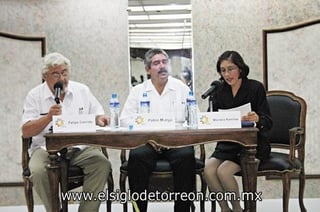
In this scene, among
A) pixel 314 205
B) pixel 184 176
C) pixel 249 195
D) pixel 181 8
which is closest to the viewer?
pixel 249 195

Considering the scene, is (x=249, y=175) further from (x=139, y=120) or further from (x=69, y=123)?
(x=69, y=123)

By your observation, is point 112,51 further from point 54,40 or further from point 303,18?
point 303,18

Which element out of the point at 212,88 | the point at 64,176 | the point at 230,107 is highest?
the point at 212,88

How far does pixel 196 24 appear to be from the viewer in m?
3.61

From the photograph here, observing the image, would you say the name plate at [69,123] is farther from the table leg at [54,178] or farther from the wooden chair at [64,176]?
the wooden chair at [64,176]

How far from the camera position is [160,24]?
3566 millimetres

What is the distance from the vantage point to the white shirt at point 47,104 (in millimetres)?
2736

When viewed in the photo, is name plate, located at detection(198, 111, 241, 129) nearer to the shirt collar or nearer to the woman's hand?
the woman's hand

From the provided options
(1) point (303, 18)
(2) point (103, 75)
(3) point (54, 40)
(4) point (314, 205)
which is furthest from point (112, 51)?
(4) point (314, 205)

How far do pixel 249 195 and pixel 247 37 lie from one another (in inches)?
66.0

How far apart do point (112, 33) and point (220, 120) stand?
1.67 meters

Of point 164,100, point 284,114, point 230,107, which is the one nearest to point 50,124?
point 164,100

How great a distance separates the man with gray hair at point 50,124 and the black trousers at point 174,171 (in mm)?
233

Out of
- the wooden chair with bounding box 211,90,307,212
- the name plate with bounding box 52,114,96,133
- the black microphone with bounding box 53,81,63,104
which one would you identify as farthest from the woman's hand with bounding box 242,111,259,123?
the black microphone with bounding box 53,81,63,104
